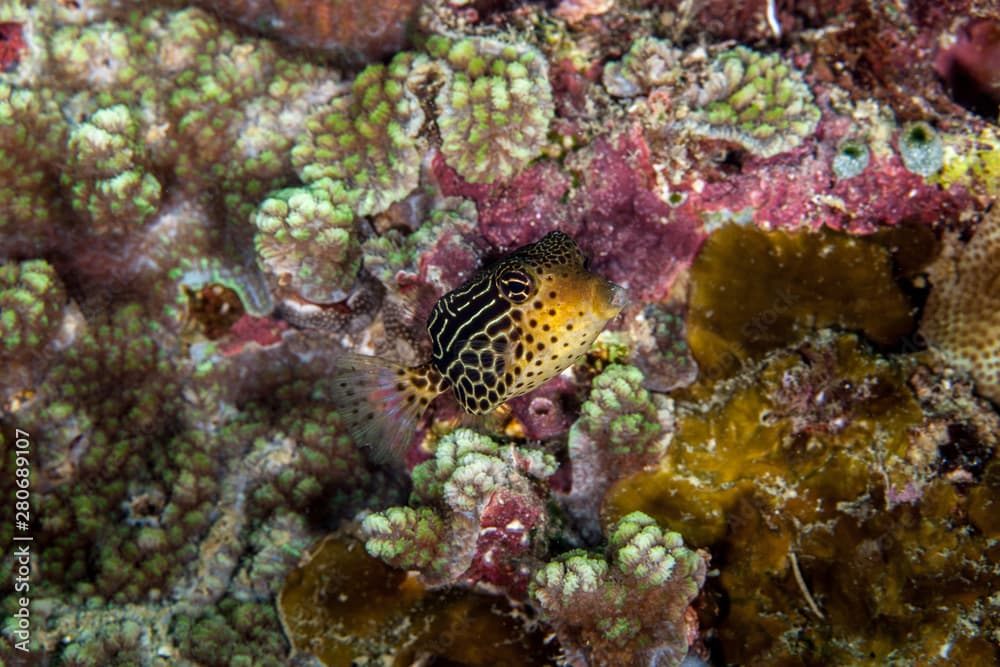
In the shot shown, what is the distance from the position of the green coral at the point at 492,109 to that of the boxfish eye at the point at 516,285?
3.97 ft

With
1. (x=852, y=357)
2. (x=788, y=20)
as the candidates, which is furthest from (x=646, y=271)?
(x=788, y=20)

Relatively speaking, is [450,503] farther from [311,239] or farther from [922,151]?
[922,151]

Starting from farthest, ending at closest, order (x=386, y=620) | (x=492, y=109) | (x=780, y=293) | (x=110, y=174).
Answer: (x=110, y=174) < (x=492, y=109) < (x=780, y=293) < (x=386, y=620)

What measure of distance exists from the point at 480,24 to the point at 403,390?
110 inches

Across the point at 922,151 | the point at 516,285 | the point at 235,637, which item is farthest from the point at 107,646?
the point at 922,151

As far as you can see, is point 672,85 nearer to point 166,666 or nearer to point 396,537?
point 396,537

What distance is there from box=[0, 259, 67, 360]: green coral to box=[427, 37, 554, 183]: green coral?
2920 millimetres

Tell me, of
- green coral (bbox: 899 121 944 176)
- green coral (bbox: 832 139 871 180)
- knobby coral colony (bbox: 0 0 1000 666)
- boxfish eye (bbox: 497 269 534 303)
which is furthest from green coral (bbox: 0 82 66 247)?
green coral (bbox: 899 121 944 176)

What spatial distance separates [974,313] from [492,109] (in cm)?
329

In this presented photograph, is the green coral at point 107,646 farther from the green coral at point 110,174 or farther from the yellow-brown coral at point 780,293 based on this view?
the yellow-brown coral at point 780,293

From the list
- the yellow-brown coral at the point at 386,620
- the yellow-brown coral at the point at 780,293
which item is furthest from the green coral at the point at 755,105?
the yellow-brown coral at the point at 386,620

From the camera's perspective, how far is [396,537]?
12.3ft

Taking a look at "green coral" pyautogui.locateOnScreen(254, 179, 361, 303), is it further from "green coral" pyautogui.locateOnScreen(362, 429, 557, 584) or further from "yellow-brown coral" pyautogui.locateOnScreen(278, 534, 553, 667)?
"yellow-brown coral" pyautogui.locateOnScreen(278, 534, 553, 667)

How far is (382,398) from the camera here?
4.19m
